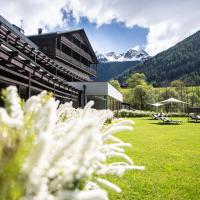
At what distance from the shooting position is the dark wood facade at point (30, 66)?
12.3 metres

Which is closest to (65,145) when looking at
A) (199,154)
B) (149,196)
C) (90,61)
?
(149,196)

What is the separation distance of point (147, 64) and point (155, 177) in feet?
628

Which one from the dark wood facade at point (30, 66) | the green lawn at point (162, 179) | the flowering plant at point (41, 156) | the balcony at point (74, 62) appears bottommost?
the green lawn at point (162, 179)

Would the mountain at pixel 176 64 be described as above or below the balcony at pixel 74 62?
above

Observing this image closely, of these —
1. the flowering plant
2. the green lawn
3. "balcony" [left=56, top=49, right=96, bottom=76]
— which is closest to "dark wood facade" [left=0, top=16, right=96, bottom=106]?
"balcony" [left=56, top=49, right=96, bottom=76]

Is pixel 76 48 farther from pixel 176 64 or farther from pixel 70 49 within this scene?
pixel 176 64

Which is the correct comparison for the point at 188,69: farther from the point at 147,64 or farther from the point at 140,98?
the point at 140,98

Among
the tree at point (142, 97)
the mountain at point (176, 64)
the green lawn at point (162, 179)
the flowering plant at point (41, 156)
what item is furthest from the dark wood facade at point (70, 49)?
the mountain at point (176, 64)

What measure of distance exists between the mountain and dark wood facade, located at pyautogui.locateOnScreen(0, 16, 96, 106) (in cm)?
12360

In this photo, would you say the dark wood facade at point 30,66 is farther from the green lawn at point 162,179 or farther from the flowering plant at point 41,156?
the flowering plant at point 41,156

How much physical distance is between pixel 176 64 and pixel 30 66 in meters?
168

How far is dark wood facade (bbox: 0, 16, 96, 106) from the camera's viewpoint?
1228cm

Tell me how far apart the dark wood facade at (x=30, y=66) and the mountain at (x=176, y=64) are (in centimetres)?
12360

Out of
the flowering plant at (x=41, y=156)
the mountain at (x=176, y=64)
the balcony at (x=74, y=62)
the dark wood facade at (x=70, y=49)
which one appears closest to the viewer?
the flowering plant at (x=41, y=156)
